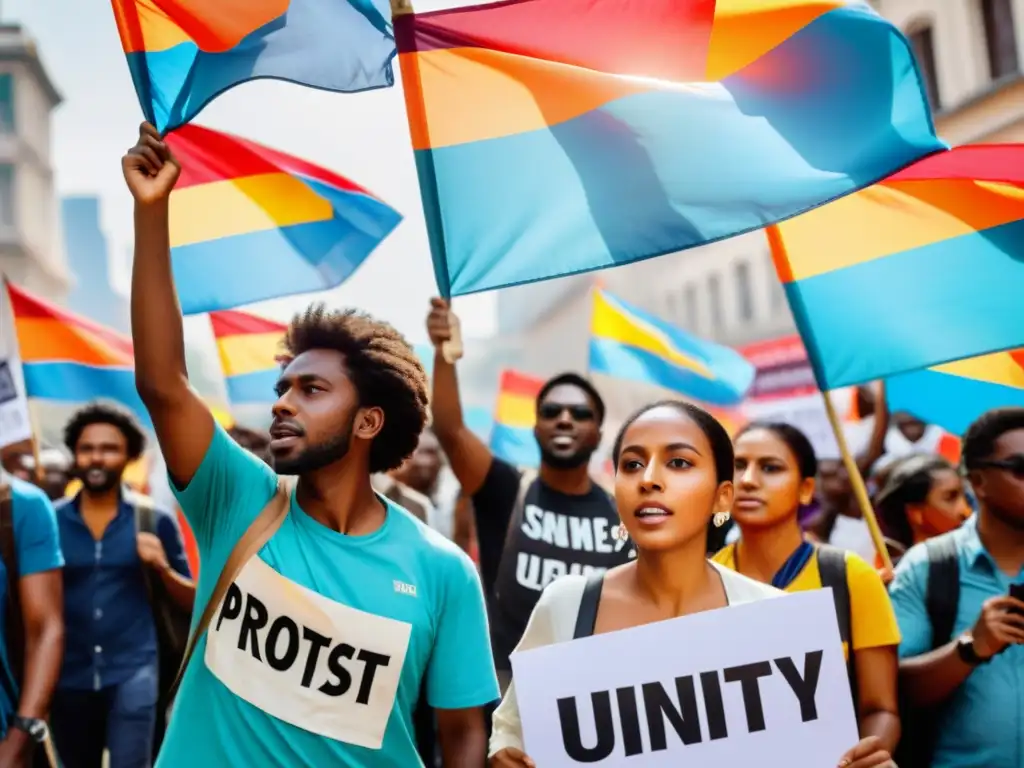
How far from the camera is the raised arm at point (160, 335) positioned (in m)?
2.56

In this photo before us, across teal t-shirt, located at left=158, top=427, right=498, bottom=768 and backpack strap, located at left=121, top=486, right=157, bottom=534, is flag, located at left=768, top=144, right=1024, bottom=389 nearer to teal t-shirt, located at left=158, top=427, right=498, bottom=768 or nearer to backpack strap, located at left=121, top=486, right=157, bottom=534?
teal t-shirt, located at left=158, top=427, right=498, bottom=768

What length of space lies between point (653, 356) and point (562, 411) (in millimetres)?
3125

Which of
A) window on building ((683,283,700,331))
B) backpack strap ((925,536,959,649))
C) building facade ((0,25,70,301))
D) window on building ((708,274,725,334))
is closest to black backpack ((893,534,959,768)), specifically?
backpack strap ((925,536,959,649))

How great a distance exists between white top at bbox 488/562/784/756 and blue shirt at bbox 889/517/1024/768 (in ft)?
3.02

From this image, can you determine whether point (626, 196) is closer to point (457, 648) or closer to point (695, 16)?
point (695, 16)

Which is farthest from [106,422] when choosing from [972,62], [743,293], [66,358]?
[743,293]

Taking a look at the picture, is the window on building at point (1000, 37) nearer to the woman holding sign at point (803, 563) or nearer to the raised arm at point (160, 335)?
the woman holding sign at point (803, 563)

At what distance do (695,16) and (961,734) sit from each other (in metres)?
2.34

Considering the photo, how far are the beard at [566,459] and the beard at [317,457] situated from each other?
2365mm

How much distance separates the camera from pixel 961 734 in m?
3.34

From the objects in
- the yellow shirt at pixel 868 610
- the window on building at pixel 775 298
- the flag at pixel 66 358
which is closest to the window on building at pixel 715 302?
the window on building at pixel 775 298

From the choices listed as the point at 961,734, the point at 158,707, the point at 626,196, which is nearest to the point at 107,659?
the point at 158,707

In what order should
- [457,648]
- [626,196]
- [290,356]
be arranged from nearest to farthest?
[457,648] < [290,356] < [626,196]

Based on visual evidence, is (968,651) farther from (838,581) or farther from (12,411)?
(12,411)
